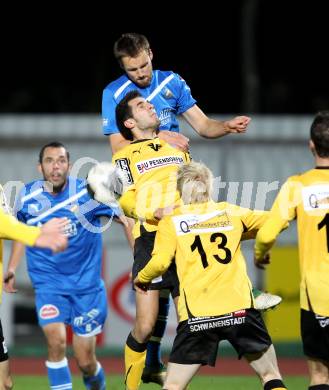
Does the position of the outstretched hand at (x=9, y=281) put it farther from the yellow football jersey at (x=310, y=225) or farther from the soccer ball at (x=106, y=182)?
the yellow football jersey at (x=310, y=225)

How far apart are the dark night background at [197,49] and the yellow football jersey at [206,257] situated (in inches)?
685

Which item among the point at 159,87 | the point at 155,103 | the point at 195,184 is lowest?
the point at 195,184

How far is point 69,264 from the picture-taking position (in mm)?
9812

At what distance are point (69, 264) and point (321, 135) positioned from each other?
3.50m

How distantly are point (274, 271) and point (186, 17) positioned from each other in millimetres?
13026

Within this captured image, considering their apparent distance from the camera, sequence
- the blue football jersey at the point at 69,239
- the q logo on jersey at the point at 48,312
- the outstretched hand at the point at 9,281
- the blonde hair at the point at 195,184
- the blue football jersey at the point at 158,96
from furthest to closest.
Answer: the blue football jersey at the point at 69,239 → the q logo on jersey at the point at 48,312 → the outstretched hand at the point at 9,281 → the blue football jersey at the point at 158,96 → the blonde hair at the point at 195,184

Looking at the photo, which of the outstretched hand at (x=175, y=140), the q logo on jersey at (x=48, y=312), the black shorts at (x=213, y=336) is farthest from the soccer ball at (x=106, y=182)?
the black shorts at (x=213, y=336)

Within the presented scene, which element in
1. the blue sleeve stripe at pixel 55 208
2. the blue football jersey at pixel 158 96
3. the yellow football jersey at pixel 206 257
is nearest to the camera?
the yellow football jersey at pixel 206 257

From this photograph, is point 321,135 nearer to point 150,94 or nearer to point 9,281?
point 150,94

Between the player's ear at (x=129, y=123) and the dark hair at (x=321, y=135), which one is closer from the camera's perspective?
the dark hair at (x=321, y=135)

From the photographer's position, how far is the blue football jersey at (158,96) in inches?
343

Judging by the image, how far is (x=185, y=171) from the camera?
7395mm

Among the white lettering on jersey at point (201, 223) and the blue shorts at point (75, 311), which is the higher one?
the white lettering on jersey at point (201, 223)

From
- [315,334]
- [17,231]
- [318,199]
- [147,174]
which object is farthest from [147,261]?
[318,199]
